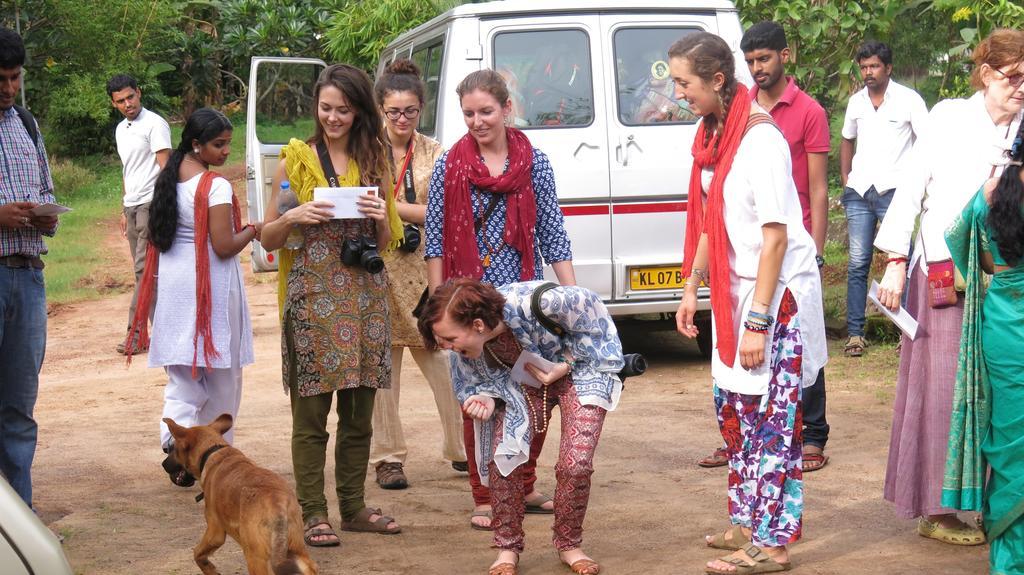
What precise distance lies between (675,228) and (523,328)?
376 centimetres

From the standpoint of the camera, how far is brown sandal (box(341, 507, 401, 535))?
198 inches

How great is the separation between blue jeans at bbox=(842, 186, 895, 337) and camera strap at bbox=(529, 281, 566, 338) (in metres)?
4.97

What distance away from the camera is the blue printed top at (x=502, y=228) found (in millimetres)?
4953

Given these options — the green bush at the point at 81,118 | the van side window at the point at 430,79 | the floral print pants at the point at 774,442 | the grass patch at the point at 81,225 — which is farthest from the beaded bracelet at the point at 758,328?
the green bush at the point at 81,118

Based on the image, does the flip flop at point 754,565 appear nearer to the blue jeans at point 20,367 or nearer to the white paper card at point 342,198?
the white paper card at point 342,198

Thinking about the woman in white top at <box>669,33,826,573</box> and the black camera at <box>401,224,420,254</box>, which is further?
the black camera at <box>401,224,420,254</box>

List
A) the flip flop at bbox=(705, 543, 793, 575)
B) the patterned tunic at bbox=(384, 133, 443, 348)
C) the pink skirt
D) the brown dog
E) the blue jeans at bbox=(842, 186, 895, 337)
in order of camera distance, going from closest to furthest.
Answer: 1. the brown dog
2. the flip flop at bbox=(705, 543, 793, 575)
3. the pink skirt
4. the patterned tunic at bbox=(384, 133, 443, 348)
5. the blue jeans at bbox=(842, 186, 895, 337)

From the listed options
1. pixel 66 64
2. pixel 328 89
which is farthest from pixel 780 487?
pixel 66 64

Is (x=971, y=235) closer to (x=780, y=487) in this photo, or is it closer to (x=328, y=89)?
(x=780, y=487)

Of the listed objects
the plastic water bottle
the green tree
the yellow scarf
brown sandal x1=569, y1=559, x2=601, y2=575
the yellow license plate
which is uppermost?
the green tree

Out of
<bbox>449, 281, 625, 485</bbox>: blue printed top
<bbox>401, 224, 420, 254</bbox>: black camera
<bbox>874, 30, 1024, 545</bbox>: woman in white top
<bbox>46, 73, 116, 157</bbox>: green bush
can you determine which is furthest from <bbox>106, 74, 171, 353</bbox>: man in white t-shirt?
<bbox>46, 73, 116, 157</bbox>: green bush

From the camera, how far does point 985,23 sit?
9555 millimetres

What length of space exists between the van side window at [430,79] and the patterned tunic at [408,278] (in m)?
2.05

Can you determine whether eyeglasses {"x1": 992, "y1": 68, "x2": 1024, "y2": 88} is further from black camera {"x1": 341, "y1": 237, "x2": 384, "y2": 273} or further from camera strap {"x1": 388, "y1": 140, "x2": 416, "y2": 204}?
camera strap {"x1": 388, "y1": 140, "x2": 416, "y2": 204}
